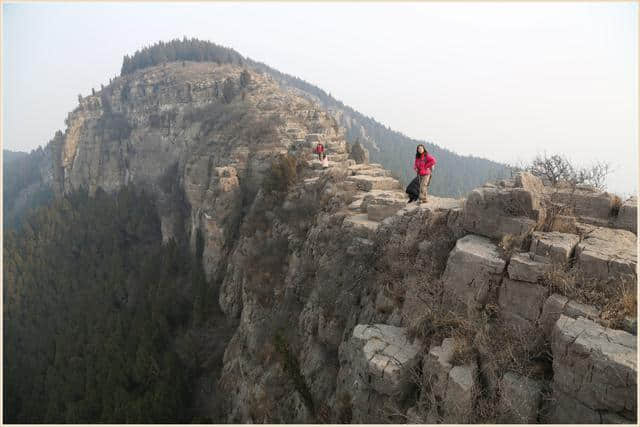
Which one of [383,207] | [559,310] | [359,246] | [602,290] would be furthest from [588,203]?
[383,207]

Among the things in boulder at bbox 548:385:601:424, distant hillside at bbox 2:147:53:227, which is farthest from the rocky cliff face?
distant hillside at bbox 2:147:53:227

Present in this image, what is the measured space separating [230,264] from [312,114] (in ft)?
74.8

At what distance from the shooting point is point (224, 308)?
24.3m

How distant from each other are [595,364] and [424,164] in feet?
20.9

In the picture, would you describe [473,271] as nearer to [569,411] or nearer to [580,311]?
[580,311]

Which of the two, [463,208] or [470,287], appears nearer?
[470,287]

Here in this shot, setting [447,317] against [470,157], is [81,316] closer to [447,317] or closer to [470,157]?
[447,317]

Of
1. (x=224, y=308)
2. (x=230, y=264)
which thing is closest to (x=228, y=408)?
→ (x=224, y=308)

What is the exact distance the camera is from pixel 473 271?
21.8 ft

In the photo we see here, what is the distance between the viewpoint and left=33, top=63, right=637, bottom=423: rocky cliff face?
5020 millimetres

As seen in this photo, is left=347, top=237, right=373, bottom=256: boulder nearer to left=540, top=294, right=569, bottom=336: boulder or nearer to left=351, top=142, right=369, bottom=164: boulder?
left=540, top=294, right=569, bottom=336: boulder

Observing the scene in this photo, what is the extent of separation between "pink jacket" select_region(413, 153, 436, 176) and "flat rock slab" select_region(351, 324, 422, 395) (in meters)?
4.71

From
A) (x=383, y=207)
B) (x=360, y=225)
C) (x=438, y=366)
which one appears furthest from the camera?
(x=383, y=207)

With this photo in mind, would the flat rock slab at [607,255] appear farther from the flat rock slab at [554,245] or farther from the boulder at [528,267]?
the boulder at [528,267]
